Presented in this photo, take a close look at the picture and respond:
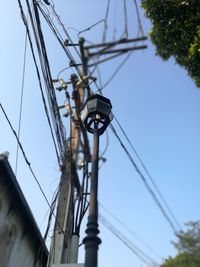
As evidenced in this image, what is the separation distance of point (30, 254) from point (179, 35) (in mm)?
5407

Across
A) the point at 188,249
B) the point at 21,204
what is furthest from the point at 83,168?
the point at 188,249

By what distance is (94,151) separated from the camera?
4.56 metres

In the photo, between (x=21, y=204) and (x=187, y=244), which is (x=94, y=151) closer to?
(x=21, y=204)

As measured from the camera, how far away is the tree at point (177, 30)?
6938 millimetres

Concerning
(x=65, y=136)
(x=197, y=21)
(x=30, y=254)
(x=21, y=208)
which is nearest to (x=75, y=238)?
(x=30, y=254)

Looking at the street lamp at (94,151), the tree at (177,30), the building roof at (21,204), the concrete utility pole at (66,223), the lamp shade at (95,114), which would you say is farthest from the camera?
the tree at (177,30)

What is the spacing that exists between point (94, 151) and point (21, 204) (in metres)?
2.32

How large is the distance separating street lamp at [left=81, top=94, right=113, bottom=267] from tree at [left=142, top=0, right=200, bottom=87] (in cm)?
273

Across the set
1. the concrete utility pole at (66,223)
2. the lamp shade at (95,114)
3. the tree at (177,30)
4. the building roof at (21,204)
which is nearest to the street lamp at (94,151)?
the lamp shade at (95,114)

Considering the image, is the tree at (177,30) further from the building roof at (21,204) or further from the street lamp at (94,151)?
the building roof at (21,204)

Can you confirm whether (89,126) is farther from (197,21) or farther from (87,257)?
(197,21)

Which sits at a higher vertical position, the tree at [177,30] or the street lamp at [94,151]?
the tree at [177,30]

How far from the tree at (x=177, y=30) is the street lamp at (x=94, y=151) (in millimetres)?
2725

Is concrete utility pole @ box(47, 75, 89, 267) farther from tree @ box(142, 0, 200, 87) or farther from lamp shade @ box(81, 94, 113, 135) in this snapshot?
tree @ box(142, 0, 200, 87)
